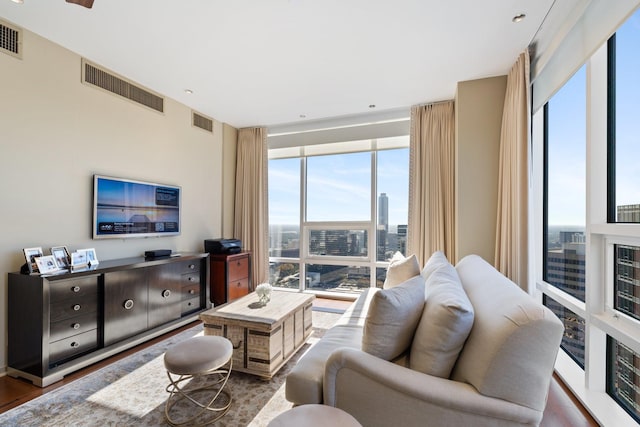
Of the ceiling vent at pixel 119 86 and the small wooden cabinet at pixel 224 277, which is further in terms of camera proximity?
the small wooden cabinet at pixel 224 277

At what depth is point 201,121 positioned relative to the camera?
4238mm

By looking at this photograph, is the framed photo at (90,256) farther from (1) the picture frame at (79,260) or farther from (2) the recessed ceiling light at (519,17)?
(2) the recessed ceiling light at (519,17)

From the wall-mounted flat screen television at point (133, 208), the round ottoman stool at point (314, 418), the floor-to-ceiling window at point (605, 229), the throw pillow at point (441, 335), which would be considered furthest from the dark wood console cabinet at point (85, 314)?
the floor-to-ceiling window at point (605, 229)

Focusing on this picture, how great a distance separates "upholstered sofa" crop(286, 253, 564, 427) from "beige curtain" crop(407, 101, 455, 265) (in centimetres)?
226

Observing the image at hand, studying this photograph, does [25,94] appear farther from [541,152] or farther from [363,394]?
[541,152]

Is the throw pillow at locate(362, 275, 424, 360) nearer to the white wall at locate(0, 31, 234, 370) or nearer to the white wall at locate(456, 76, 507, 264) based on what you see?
the white wall at locate(456, 76, 507, 264)

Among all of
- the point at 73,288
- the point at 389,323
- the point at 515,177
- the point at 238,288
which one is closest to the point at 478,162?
the point at 515,177

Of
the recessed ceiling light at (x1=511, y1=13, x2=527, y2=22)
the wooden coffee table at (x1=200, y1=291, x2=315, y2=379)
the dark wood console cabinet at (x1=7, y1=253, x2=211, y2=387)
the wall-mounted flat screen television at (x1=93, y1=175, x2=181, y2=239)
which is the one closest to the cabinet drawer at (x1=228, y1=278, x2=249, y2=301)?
the dark wood console cabinet at (x1=7, y1=253, x2=211, y2=387)

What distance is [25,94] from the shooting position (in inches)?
93.4

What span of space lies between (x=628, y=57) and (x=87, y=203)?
4263mm

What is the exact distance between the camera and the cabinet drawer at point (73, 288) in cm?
215

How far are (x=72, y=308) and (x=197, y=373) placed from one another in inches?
56.2

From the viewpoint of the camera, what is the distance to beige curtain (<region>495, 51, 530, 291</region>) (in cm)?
258

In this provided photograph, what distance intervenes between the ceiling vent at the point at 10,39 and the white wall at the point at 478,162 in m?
4.03
